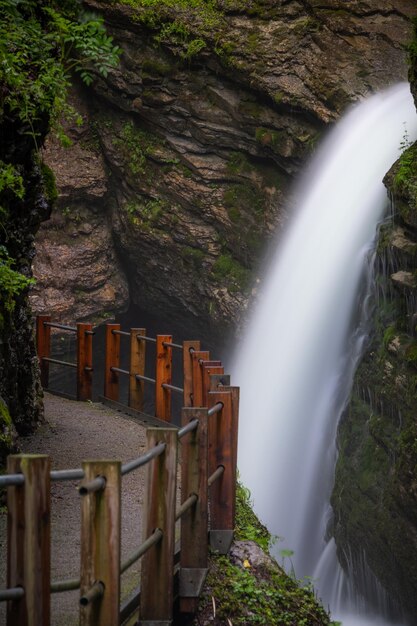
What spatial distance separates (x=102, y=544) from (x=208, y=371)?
3524mm

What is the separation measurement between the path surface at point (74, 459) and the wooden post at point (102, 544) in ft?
2.53

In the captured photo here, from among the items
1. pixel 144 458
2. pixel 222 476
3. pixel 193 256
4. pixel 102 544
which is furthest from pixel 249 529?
pixel 193 256

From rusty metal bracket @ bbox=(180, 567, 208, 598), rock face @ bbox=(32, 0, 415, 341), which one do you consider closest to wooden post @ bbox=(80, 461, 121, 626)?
rusty metal bracket @ bbox=(180, 567, 208, 598)

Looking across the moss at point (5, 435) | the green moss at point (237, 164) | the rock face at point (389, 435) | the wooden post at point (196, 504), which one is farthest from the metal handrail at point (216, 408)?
the green moss at point (237, 164)

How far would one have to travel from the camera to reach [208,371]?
6727 millimetres

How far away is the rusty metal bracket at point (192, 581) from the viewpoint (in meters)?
4.61

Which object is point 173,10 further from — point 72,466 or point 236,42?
point 72,466

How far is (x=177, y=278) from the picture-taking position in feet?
54.7

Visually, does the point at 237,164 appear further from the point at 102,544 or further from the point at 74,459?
the point at 102,544

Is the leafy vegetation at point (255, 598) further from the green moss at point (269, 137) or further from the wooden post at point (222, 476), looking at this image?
the green moss at point (269, 137)

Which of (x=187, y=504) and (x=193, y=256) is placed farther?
(x=193, y=256)

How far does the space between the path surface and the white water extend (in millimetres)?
3474

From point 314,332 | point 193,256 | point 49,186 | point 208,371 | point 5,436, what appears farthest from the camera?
point 193,256

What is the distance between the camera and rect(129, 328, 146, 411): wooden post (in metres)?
9.64
